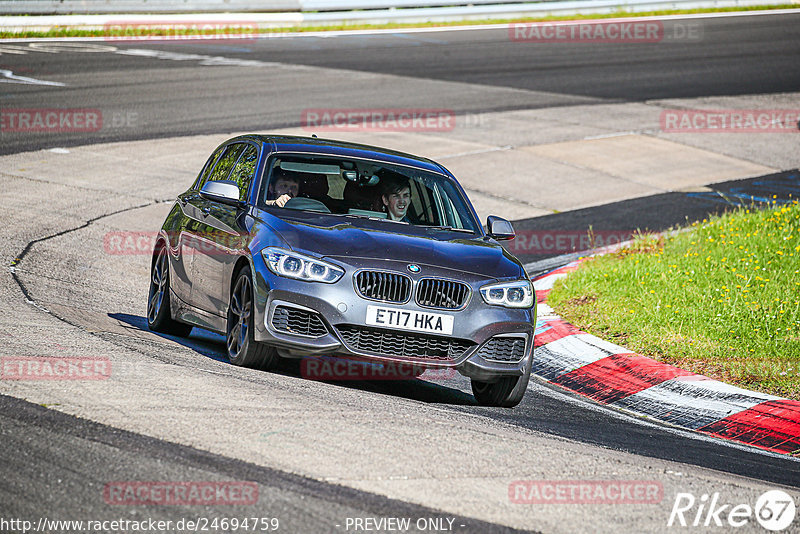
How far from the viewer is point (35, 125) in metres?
18.3

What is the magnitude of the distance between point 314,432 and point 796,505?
2.38m

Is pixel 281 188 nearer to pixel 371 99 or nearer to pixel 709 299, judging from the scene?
pixel 709 299

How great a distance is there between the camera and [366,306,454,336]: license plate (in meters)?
7.07

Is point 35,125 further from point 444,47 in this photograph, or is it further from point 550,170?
point 444,47

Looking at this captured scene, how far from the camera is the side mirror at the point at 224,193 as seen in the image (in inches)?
317

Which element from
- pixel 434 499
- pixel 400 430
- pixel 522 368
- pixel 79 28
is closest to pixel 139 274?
pixel 522 368
